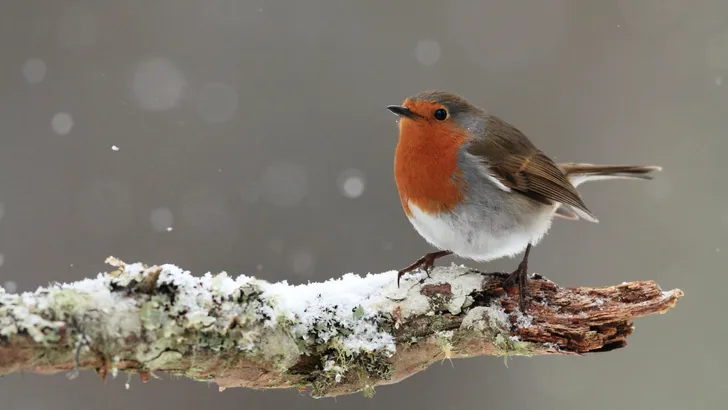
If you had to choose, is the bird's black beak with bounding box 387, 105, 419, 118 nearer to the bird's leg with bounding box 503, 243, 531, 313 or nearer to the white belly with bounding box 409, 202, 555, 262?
the white belly with bounding box 409, 202, 555, 262

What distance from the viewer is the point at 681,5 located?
9258 mm

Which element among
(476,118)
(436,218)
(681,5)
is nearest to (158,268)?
(436,218)

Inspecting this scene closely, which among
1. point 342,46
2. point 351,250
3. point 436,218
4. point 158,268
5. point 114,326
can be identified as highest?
point 342,46

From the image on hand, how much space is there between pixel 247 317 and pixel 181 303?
10.7 inches

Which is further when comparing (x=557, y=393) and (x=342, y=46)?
(x=342, y=46)

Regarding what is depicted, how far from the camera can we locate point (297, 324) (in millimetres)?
2801

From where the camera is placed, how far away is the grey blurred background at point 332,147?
7219 millimetres

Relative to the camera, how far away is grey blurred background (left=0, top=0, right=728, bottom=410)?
722 cm

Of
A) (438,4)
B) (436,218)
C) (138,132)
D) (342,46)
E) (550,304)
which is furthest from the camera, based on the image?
(438,4)

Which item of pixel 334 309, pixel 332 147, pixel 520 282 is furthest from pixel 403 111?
pixel 332 147

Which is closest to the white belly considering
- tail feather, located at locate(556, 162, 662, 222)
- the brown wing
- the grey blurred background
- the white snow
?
the brown wing

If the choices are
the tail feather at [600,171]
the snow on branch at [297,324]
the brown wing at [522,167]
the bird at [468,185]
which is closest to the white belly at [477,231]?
the bird at [468,185]

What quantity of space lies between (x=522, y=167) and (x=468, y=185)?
567 millimetres

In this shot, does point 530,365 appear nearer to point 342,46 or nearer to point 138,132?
point 342,46
